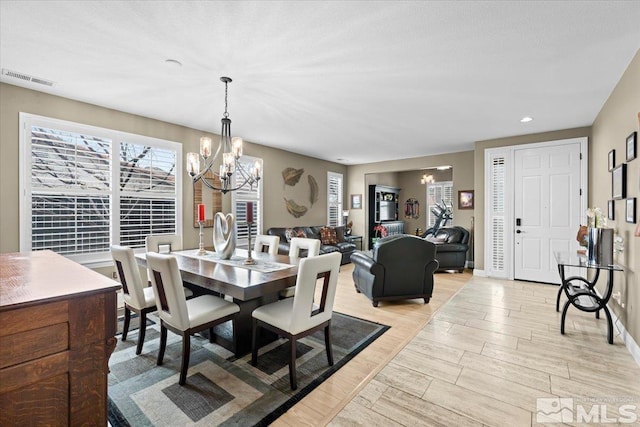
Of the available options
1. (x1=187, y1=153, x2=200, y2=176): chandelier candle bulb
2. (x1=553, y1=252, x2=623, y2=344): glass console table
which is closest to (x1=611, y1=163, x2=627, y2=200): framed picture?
(x1=553, y1=252, x2=623, y2=344): glass console table

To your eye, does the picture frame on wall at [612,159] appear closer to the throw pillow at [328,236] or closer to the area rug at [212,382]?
the area rug at [212,382]

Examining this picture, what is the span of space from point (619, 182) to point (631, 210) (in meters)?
0.50

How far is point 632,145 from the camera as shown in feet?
8.55

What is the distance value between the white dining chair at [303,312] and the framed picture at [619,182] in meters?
2.95

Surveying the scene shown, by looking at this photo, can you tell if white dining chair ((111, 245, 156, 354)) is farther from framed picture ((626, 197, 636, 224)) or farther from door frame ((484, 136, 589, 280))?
door frame ((484, 136, 589, 280))

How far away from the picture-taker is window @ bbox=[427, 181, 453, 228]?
9516 millimetres

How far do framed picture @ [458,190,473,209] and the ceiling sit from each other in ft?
7.78

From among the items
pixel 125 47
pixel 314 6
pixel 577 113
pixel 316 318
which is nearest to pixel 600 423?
pixel 316 318

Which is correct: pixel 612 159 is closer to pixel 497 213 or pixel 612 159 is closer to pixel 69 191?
pixel 497 213

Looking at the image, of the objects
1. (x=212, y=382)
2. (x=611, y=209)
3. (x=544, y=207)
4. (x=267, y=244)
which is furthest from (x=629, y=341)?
(x=267, y=244)

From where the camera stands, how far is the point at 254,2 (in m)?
1.88

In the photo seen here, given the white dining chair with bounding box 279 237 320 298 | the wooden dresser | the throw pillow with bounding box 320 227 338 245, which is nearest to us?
the wooden dresser

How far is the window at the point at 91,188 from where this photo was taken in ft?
10.7

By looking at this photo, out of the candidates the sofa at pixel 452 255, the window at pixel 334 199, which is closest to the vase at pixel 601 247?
the sofa at pixel 452 255
